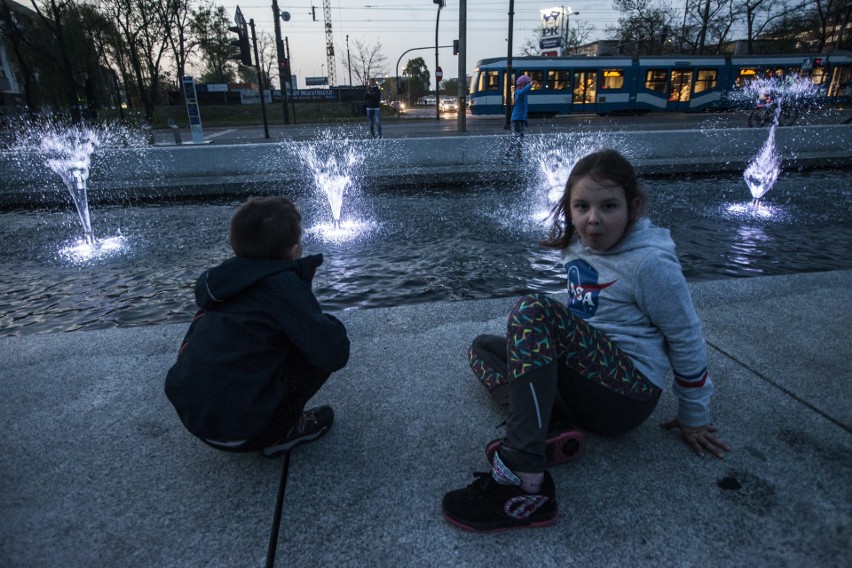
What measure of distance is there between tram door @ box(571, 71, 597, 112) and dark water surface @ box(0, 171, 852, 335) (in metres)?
19.0

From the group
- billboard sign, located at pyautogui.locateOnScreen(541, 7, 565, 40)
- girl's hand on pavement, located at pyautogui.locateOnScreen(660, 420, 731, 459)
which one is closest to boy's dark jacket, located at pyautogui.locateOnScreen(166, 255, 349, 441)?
girl's hand on pavement, located at pyautogui.locateOnScreen(660, 420, 731, 459)

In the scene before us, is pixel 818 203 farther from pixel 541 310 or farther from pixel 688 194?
pixel 541 310

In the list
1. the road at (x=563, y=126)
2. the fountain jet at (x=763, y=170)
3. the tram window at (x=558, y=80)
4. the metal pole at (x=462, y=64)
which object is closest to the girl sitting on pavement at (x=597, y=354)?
the fountain jet at (x=763, y=170)

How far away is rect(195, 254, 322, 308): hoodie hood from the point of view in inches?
64.1

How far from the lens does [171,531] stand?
5.23 ft

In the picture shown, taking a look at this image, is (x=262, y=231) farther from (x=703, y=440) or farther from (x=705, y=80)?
(x=705, y=80)

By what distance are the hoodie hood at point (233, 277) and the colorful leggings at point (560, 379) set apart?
2.81 feet

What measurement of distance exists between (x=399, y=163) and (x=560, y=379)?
347 inches

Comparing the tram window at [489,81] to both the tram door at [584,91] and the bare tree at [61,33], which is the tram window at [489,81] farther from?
the bare tree at [61,33]

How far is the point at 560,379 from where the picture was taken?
1777 millimetres

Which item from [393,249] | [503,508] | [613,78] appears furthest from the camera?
[613,78]

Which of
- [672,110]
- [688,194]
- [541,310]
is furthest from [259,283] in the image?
[672,110]

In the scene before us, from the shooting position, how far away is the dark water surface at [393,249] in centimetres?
441

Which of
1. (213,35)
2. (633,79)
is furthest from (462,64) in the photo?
(213,35)
